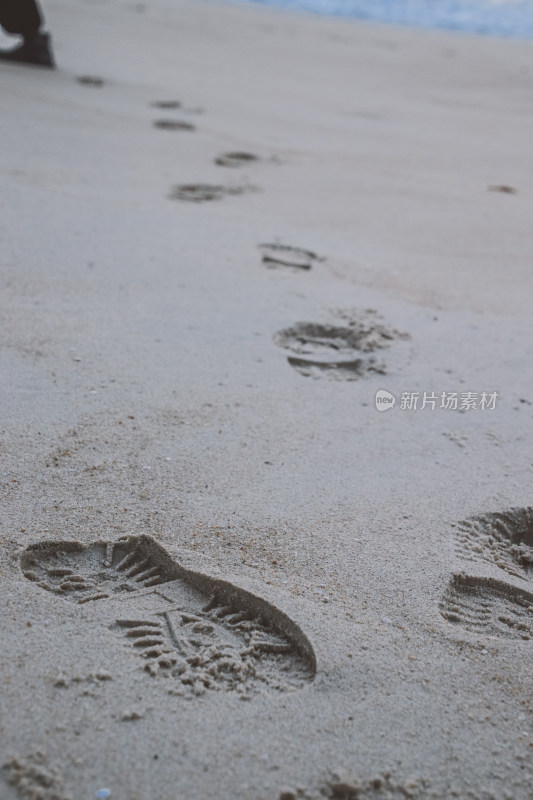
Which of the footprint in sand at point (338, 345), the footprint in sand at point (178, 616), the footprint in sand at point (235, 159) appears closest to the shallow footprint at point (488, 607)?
the footprint in sand at point (178, 616)

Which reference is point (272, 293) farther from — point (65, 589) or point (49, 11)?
point (49, 11)

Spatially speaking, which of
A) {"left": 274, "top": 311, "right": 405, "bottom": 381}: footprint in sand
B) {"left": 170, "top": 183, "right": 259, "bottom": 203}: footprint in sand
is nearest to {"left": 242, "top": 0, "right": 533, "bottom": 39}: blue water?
{"left": 170, "top": 183, "right": 259, "bottom": 203}: footprint in sand

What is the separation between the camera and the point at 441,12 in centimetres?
1817

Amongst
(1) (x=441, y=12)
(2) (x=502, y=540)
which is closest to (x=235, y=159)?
(2) (x=502, y=540)

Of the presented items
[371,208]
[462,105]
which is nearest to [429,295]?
[371,208]

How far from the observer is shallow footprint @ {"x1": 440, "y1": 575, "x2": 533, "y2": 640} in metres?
1.44

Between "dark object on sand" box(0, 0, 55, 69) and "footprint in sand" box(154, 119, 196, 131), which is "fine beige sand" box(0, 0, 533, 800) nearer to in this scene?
"footprint in sand" box(154, 119, 196, 131)

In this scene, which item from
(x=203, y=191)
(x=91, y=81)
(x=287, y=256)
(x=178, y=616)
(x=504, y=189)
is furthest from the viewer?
(x=91, y=81)

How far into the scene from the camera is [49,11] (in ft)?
29.1

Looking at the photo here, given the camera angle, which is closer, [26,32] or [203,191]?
[203,191]

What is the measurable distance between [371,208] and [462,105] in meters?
3.69

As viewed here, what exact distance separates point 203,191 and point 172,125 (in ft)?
4.38

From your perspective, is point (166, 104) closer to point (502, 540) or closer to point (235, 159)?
point (235, 159)

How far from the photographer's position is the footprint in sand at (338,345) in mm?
2281
